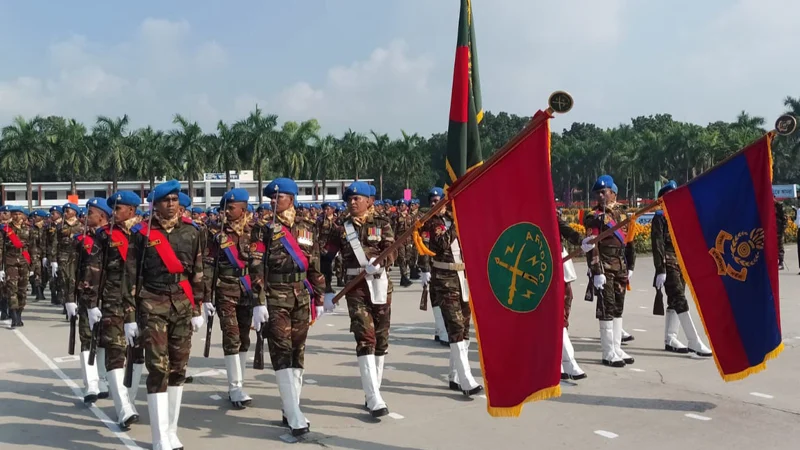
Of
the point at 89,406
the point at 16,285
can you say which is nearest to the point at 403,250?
the point at 16,285

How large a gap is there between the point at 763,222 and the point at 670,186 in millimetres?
2851

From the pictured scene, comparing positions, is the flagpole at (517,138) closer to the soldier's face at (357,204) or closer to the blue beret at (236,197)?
the soldier's face at (357,204)

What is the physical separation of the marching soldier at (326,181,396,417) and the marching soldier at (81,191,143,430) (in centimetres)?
195

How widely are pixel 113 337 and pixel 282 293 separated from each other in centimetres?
175

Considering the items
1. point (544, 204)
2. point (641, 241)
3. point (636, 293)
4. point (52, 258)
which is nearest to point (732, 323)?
point (544, 204)

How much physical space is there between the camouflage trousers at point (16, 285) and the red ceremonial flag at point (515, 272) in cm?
1079

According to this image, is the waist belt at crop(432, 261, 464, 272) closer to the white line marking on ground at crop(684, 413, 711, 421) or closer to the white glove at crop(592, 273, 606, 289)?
the white glove at crop(592, 273, 606, 289)

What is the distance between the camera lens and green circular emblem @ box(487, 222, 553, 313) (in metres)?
4.57

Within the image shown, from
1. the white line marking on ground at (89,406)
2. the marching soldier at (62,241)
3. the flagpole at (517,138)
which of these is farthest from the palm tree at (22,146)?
the flagpole at (517,138)

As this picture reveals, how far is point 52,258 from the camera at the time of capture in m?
14.8

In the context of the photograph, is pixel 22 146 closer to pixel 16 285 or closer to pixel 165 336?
pixel 16 285

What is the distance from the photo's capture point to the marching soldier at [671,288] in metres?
8.62

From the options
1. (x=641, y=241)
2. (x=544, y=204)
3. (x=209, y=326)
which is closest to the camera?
(x=544, y=204)

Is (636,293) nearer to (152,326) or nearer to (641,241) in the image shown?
(641,241)
